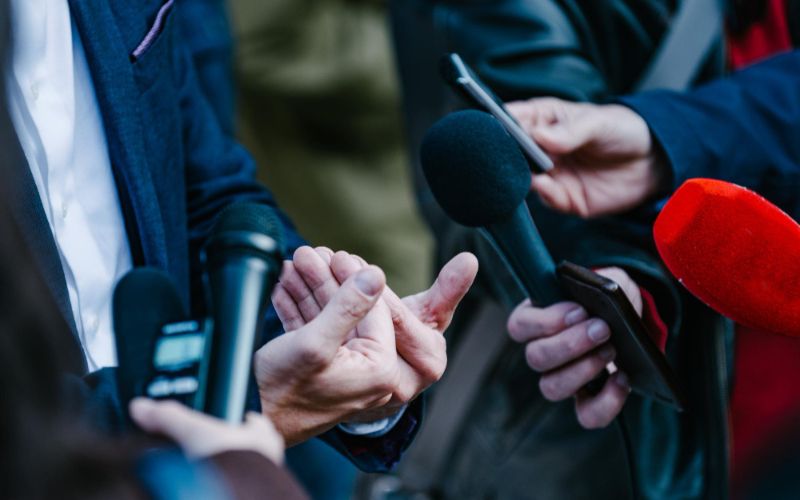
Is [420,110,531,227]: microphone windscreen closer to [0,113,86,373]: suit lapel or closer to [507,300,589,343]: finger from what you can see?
[507,300,589,343]: finger

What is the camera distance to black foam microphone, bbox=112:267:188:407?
31.0 inches

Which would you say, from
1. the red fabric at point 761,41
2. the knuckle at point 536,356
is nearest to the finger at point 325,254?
the knuckle at point 536,356

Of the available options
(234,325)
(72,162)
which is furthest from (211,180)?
(234,325)

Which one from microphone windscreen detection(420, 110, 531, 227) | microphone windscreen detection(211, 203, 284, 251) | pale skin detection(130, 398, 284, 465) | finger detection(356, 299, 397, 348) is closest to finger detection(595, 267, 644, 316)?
microphone windscreen detection(420, 110, 531, 227)

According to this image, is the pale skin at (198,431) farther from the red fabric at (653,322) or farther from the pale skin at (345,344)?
the red fabric at (653,322)

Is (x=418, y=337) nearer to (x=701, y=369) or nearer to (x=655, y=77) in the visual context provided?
(x=701, y=369)

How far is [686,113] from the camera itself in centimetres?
134

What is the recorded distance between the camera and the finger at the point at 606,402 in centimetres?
121

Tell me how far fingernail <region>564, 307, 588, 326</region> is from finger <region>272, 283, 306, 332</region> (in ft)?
1.04

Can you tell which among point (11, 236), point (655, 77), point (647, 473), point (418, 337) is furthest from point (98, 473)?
point (655, 77)

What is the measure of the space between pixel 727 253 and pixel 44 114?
2.24 feet

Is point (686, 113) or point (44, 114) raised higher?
point (44, 114)

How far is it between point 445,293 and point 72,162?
41cm

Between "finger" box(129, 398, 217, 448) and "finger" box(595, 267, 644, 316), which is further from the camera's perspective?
"finger" box(595, 267, 644, 316)
